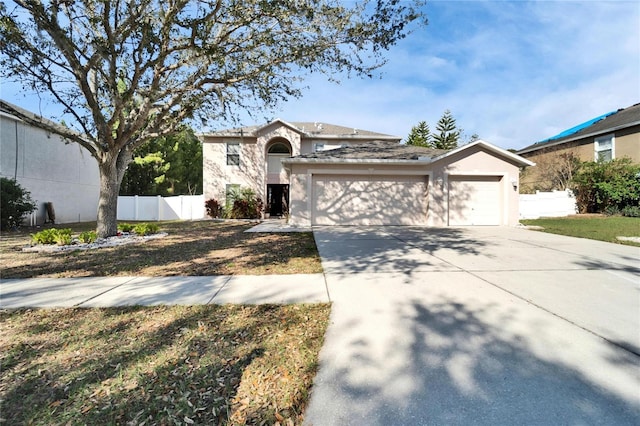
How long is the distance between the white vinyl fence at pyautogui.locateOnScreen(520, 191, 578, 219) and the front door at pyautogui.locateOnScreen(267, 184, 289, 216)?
46.8 ft

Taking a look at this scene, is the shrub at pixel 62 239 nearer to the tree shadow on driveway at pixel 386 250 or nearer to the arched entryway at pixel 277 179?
the tree shadow on driveway at pixel 386 250

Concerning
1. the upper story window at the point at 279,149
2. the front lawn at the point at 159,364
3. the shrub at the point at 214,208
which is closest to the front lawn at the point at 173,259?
the front lawn at the point at 159,364

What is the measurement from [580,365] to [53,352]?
183 inches

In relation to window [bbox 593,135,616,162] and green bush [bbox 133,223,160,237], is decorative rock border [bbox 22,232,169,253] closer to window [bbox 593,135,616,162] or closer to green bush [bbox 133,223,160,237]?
green bush [bbox 133,223,160,237]

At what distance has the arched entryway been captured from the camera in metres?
18.4

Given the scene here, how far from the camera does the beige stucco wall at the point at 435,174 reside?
Result: 12.8 m

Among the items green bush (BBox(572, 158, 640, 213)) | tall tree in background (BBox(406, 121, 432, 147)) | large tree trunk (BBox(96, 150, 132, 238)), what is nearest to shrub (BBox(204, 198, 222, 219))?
large tree trunk (BBox(96, 150, 132, 238))

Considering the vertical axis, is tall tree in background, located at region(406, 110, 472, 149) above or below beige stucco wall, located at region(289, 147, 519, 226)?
above

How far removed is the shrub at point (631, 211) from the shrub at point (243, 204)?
19.7 metres

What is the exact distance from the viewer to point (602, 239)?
881 cm

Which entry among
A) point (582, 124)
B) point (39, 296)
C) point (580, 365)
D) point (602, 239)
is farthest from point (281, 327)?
point (582, 124)

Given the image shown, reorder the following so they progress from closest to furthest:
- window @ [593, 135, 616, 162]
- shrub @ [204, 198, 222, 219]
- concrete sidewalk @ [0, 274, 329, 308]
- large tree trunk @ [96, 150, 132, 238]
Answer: concrete sidewalk @ [0, 274, 329, 308]
large tree trunk @ [96, 150, 132, 238]
shrub @ [204, 198, 222, 219]
window @ [593, 135, 616, 162]

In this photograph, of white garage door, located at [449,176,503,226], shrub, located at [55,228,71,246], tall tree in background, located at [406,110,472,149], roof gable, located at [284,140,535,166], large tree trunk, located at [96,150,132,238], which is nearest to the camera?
shrub, located at [55,228,71,246]

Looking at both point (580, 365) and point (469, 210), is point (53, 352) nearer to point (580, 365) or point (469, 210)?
point (580, 365)
